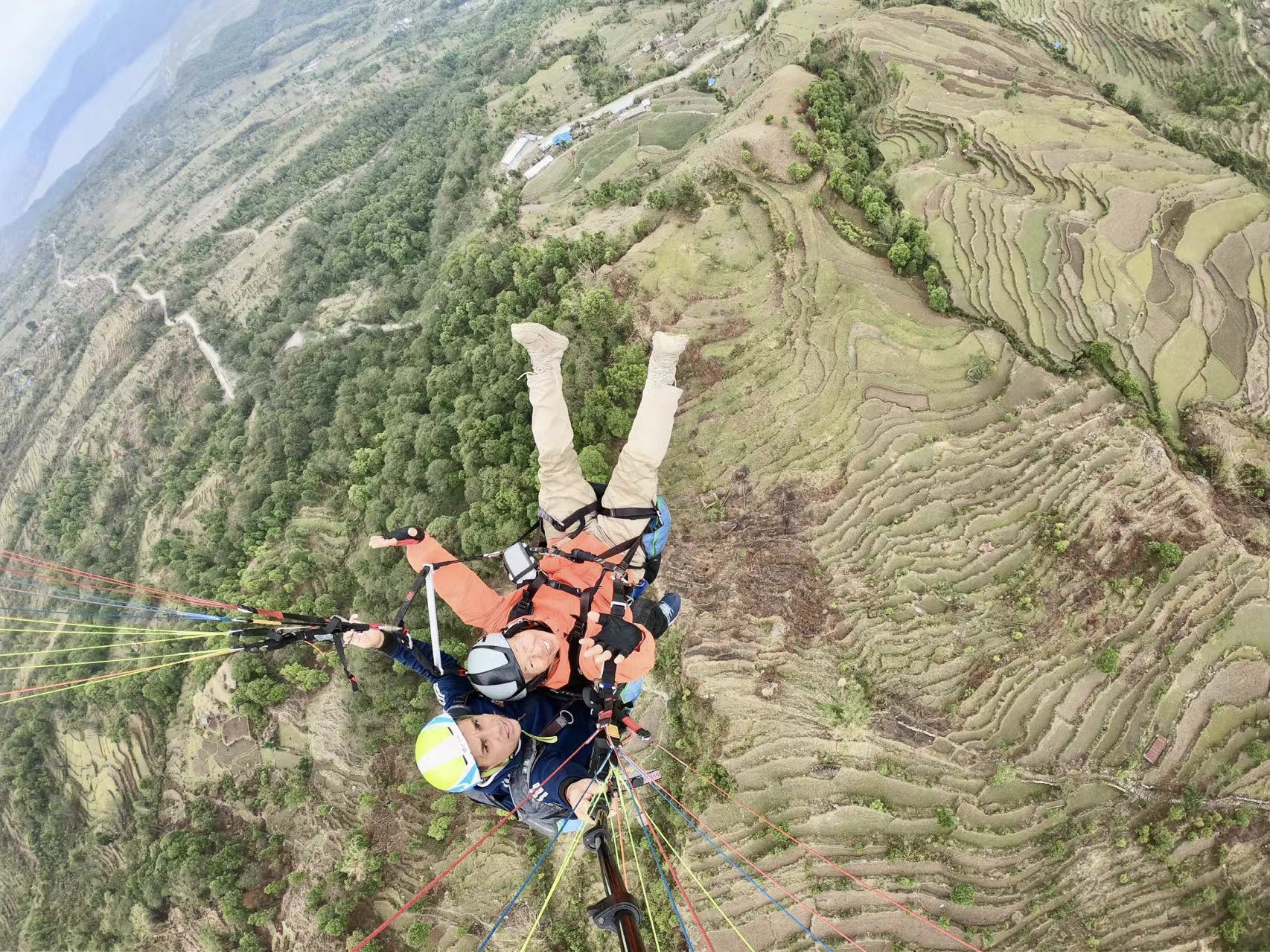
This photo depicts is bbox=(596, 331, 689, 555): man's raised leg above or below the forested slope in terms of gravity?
above

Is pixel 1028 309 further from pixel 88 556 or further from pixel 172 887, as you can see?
pixel 88 556

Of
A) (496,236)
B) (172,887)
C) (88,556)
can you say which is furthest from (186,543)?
(496,236)

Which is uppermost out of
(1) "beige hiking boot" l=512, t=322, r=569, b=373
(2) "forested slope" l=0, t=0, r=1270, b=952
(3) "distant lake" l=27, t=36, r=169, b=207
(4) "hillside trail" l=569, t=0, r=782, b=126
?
(3) "distant lake" l=27, t=36, r=169, b=207

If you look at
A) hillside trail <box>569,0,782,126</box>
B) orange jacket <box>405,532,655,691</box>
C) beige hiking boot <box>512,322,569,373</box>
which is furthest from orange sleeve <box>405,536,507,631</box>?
hillside trail <box>569,0,782,126</box>

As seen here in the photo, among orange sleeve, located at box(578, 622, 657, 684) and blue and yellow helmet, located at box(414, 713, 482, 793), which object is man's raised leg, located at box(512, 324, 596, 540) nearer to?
orange sleeve, located at box(578, 622, 657, 684)

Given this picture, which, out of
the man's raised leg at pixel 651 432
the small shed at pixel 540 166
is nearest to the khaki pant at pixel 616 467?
the man's raised leg at pixel 651 432

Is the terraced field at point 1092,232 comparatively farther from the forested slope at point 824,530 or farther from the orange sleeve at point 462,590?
the orange sleeve at point 462,590

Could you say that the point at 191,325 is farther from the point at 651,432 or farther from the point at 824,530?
the point at 824,530
